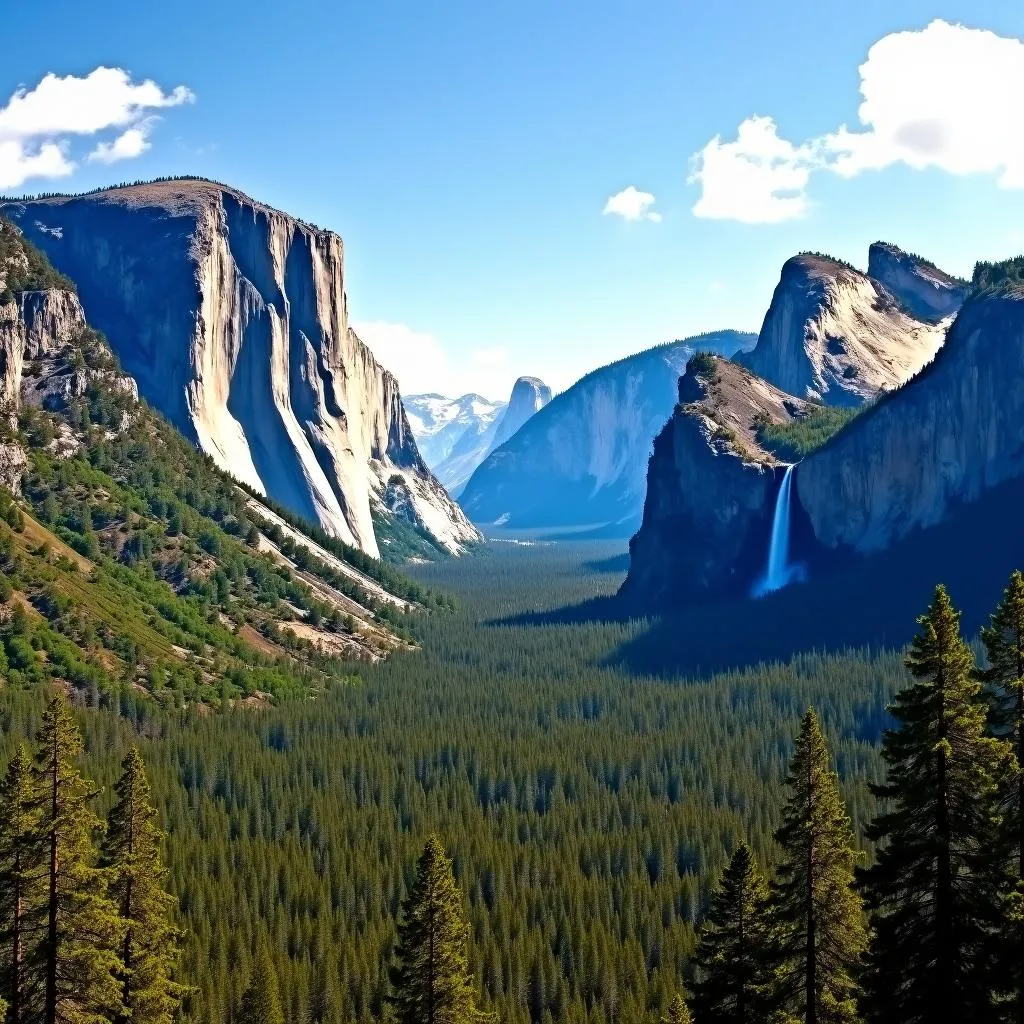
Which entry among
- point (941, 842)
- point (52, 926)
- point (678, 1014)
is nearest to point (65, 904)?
point (52, 926)

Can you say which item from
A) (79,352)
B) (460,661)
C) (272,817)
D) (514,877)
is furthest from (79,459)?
(514,877)

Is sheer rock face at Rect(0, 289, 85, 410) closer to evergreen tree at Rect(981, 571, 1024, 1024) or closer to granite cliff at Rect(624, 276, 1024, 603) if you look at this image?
granite cliff at Rect(624, 276, 1024, 603)

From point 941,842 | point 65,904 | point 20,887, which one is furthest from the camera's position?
point 65,904

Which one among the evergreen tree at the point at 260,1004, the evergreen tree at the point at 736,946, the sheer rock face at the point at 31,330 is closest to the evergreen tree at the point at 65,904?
the evergreen tree at the point at 260,1004

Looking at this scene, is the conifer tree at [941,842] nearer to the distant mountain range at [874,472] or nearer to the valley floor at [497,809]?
the valley floor at [497,809]

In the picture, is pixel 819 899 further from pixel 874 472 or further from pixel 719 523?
pixel 719 523
